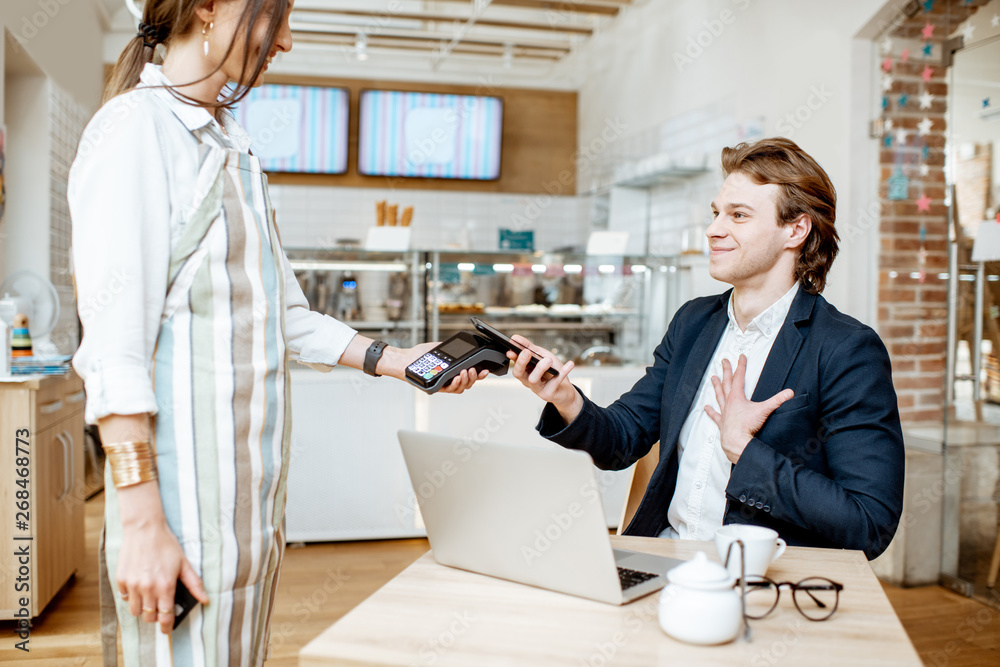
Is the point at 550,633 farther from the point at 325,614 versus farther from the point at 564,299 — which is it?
the point at 564,299

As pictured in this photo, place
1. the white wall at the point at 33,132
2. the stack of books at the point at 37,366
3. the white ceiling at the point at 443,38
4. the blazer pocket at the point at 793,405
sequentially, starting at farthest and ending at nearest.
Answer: the white ceiling at the point at 443,38
the white wall at the point at 33,132
the stack of books at the point at 37,366
the blazer pocket at the point at 793,405

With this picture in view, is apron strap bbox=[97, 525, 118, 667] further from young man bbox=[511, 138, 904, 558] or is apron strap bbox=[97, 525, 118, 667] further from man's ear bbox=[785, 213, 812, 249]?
man's ear bbox=[785, 213, 812, 249]

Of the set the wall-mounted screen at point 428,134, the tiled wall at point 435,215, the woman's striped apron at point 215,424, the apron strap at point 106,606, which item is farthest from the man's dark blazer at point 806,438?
the wall-mounted screen at point 428,134

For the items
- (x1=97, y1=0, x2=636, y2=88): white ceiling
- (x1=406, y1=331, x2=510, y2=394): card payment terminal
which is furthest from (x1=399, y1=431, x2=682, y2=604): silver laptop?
(x1=97, y1=0, x2=636, y2=88): white ceiling

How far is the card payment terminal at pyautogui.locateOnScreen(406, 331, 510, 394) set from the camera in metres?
1.37

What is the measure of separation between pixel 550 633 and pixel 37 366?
100 inches

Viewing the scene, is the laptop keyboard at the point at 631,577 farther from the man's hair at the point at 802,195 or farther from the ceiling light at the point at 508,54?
the ceiling light at the point at 508,54

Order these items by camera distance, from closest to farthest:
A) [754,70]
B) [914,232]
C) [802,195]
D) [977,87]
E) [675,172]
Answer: [802,195] < [977,87] < [914,232] < [754,70] < [675,172]

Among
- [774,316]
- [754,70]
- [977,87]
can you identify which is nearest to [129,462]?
[774,316]

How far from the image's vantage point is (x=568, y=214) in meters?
6.58

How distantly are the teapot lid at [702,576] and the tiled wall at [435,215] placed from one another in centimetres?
522

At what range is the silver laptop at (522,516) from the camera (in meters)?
0.94

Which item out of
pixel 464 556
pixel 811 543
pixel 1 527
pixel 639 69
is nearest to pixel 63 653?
pixel 1 527

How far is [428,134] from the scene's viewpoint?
241 inches
